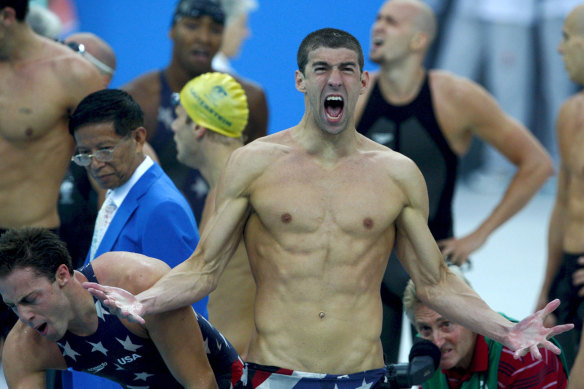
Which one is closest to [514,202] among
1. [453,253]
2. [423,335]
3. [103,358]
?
[453,253]

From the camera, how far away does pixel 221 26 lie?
550 cm

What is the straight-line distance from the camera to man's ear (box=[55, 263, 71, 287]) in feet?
9.79

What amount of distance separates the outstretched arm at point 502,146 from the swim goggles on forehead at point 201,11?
4.28 ft

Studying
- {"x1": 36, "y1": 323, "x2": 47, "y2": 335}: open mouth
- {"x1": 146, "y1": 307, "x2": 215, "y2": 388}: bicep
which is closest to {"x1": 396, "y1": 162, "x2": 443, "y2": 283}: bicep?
{"x1": 146, "y1": 307, "x2": 215, "y2": 388}: bicep

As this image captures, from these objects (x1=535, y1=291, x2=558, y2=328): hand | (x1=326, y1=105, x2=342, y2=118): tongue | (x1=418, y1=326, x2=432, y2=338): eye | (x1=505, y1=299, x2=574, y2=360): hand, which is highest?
(x1=326, y1=105, x2=342, y2=118): tongue

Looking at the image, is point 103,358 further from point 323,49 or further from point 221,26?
point 221,26

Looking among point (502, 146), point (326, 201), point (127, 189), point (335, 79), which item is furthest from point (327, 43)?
point (502, 146)

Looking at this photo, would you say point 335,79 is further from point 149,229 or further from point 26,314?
point 26,314

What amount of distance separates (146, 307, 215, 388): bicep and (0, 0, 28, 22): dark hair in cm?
180

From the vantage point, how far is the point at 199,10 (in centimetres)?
545

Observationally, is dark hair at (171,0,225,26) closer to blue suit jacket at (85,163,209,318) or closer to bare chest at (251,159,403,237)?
blue suit jacket at (85,163,209,318)

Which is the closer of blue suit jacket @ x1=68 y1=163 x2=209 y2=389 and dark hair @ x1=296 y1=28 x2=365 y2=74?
dark hair @ x1=296 y1=28 x2=365 y2=74

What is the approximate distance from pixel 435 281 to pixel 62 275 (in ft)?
3.56

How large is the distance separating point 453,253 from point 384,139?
64 cm
